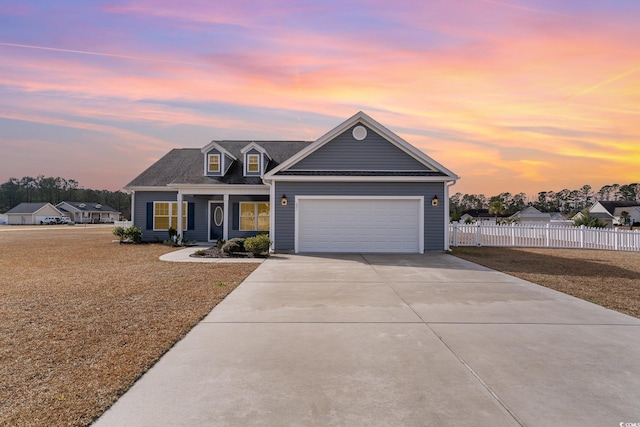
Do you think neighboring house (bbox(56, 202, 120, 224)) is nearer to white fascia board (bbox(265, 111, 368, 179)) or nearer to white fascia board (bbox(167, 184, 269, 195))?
white fascia board (bbox(167, 184, 269, 195))

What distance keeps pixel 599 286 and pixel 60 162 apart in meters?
31.6

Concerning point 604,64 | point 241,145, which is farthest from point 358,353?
point 241,145

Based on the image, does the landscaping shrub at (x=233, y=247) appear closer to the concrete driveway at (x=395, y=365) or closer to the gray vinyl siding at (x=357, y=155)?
the gray vinyl siding at (x=357, y=155)

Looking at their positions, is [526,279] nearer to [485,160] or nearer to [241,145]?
[485,160]

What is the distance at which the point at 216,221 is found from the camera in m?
20.2

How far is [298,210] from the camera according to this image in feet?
49.3

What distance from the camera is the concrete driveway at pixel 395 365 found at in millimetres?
2967

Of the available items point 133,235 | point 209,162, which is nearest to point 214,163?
point 209,162

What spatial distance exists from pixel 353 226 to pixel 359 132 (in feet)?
13.1

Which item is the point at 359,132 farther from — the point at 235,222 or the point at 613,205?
the point at 613,205

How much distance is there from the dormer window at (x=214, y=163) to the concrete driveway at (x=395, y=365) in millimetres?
13557

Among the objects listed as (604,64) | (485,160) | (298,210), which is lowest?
(298,210)

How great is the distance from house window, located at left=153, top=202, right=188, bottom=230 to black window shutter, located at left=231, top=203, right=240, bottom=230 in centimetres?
350

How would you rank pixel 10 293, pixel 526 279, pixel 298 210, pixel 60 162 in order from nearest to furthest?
1. pixel 10 293
2. pixel 526 279
3. pixel 298 210
4. pixel 60 162
